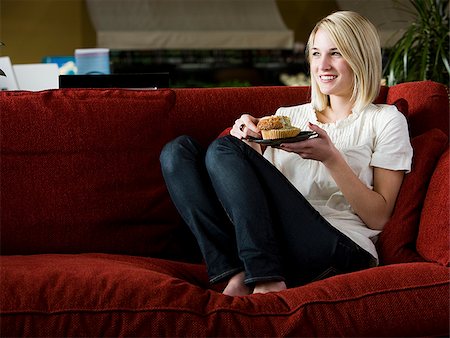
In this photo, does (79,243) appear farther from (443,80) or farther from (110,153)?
(443,80)

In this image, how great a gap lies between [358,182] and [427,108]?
1.60ft

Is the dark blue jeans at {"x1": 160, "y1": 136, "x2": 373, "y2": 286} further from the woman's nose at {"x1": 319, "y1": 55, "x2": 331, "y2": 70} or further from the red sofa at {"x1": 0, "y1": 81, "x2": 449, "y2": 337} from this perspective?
the woman's nose at {"x1": 319, "y1": 55, "x2": 331, "y2": 70}

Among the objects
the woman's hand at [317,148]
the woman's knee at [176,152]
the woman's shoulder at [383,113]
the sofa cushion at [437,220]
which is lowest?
the sofa cushion at [437,220]

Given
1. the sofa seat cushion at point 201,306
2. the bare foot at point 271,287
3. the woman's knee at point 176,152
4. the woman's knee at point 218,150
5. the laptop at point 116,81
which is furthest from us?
the laptop at point 116,81

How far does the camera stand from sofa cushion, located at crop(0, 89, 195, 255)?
241cm

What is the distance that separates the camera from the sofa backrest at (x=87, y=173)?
7.92 ft

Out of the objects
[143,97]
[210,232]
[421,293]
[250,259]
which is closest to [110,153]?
[143,97]

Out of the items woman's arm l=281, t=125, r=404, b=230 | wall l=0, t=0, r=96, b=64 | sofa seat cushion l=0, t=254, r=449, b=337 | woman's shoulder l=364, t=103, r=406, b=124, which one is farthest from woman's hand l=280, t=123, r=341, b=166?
wall l=0, t=0, r=96, b=64

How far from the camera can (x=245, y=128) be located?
236 centimetres

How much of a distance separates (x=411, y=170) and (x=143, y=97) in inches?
33.6

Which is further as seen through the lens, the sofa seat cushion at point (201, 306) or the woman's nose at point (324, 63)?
the woman's nose at point (324, 63)

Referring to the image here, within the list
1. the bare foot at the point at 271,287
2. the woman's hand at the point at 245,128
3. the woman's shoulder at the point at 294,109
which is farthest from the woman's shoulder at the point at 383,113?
the bare foot at the point at 271,287

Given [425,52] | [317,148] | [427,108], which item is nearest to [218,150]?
[317,148]

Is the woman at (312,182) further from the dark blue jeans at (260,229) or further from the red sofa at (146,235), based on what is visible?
the red sofa at (146,235)
